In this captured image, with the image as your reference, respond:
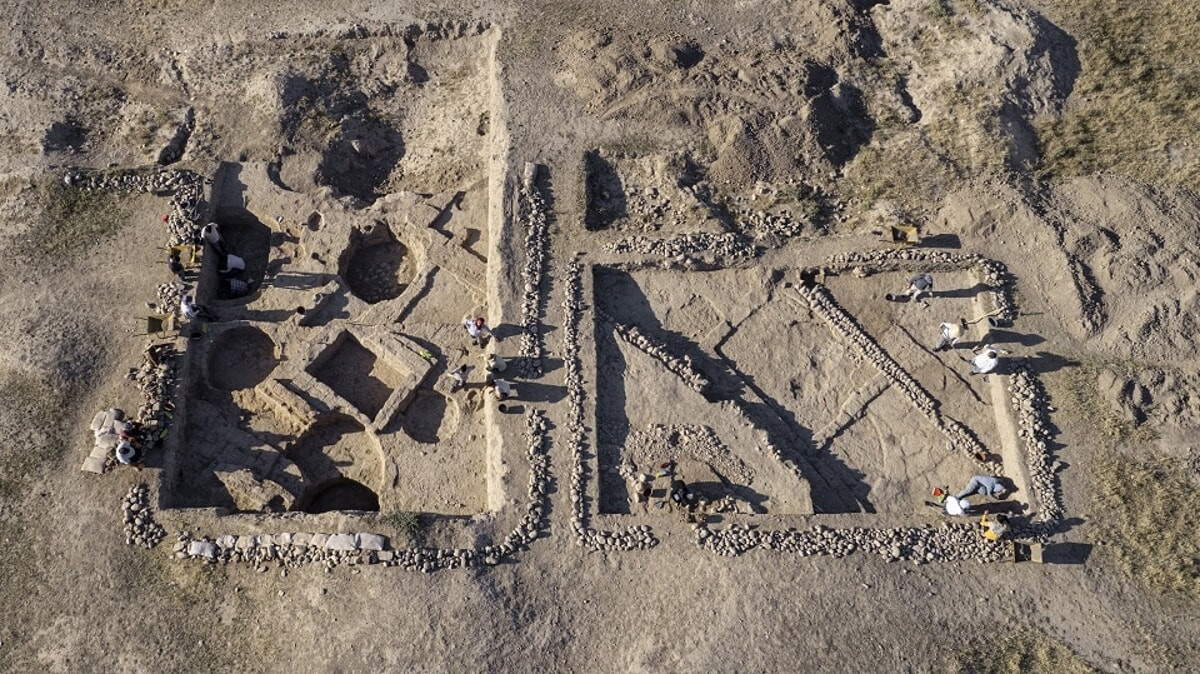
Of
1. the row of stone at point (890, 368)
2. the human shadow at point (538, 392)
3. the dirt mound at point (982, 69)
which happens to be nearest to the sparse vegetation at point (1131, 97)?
the dirt mound at point (982, 69)

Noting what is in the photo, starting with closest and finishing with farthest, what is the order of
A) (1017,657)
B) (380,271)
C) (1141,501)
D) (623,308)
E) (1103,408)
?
1. (1017,657)
2. (1141,501)
3. (1103,408)
4. (623,308)
5. (380,271)

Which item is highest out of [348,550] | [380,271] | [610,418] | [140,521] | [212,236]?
[212,236]

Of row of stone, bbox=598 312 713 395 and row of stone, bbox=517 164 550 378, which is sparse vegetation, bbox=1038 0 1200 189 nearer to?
row of stone, bbox=598 312 713 395

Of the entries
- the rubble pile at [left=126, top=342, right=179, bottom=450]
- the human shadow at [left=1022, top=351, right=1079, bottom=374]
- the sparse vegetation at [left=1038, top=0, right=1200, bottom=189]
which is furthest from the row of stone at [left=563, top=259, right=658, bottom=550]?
the sparse vegetation at [left=1038, top=0, right=1200, bottom=189]

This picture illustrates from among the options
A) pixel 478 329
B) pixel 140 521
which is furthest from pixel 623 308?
pixel 140 521

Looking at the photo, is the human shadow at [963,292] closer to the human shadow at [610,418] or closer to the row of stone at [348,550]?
the human shadow at [610,418]

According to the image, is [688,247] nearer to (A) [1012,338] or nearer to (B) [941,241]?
(B) [941,241]
